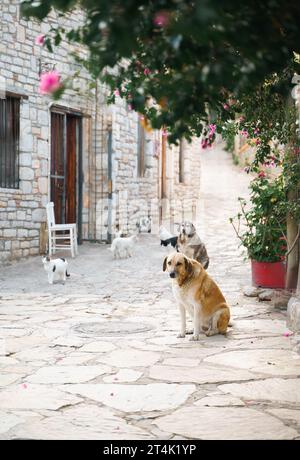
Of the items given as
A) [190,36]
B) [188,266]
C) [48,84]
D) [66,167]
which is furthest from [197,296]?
[66,167]

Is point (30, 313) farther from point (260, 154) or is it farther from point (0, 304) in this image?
point (260, 154)

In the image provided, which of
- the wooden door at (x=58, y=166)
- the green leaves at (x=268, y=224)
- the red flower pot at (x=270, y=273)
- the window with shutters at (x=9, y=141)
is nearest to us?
the green leaves at (x=268, y=224)

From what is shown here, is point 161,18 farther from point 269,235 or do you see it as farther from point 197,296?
point 269,235

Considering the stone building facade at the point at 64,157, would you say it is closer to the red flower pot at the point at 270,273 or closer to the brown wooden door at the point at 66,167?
the brown wooden door at the point at 66,167

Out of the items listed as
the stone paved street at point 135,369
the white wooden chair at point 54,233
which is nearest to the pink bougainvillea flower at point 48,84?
the stone paved street at point 135,369

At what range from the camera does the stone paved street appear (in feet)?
10.2

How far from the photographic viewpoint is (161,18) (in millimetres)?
1927

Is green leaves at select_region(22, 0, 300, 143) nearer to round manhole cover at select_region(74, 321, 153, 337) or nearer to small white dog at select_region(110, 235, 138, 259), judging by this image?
round manhole cover at select_region(74, 321, 153, 337)

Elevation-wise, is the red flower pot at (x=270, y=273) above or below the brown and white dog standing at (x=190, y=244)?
below

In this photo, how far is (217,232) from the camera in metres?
13.3

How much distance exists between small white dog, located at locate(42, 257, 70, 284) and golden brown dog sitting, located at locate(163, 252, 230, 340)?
3708mm

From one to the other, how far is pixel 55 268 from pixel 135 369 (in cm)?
455

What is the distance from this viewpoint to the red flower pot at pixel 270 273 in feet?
23.0

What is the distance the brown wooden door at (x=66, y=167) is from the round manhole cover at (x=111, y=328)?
5.80 meters
